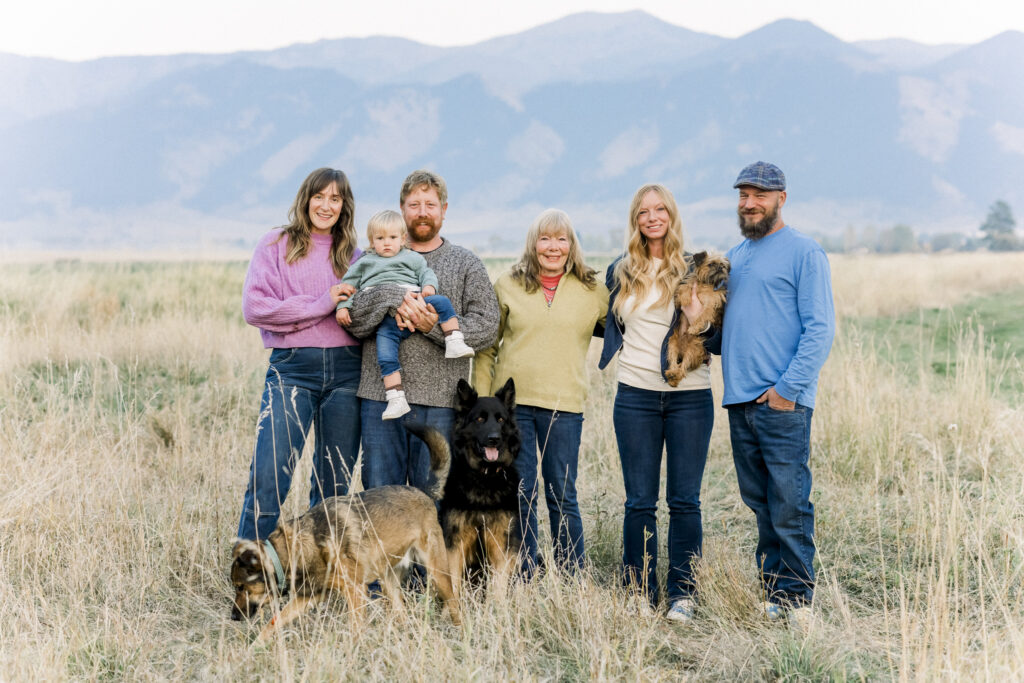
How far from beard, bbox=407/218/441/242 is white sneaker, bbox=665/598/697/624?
2668 mm

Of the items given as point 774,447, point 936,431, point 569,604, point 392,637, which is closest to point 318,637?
point 392,637

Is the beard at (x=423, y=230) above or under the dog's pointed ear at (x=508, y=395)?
above

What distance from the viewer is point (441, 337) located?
472 cm

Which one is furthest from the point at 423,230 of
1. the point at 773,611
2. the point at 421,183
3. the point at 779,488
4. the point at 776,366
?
the point at 773,611

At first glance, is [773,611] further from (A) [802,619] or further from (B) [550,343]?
(B) [550,343]

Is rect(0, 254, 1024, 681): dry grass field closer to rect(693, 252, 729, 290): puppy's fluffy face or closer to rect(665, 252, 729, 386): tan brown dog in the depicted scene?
rect(665, 252, 729, 386): tan brown dog

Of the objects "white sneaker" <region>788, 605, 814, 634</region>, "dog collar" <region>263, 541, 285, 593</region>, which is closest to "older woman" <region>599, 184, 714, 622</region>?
"white sneaker" <region>788, 605, 814, 634</region>

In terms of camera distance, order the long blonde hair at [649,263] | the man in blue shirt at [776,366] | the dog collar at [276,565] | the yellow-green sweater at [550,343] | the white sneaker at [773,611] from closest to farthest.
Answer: the dog collar at [276,565] → the man in blue shirt at [776,366] → the white sneaker at [773,611] → the long blonde hair at [649,263] → the yellow-green sweater at [550,343]

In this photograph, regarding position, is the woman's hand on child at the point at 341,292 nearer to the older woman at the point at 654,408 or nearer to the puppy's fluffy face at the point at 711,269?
the older woman at the point at 654,408

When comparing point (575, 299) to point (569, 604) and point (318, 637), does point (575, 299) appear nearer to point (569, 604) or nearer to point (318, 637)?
point (569, 604)

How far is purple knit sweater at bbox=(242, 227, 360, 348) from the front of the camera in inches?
181

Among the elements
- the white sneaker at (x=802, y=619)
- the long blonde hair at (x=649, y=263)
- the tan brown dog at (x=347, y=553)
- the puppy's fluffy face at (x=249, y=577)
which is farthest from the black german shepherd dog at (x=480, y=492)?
the white sneaker at (x=802, y=619)

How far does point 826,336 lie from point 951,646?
5.16 ft

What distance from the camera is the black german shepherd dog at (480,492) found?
4.61 m
